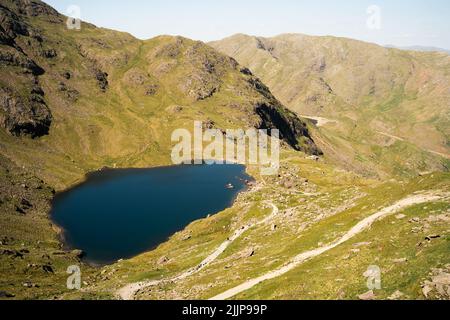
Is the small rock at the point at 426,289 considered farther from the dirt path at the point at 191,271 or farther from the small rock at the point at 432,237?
the dirt path at the point at 191,271

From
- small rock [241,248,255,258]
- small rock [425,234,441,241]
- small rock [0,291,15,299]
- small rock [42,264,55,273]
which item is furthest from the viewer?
small rock [42,264,55,273]

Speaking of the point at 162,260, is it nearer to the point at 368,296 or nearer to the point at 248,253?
the point at 248,253

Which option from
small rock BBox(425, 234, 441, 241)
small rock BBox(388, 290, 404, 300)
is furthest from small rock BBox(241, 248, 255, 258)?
small rock BBox(388, 290, 404, 300)

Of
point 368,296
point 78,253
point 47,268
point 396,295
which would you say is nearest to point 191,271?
point 47,268

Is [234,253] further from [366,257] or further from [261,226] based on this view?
[366,257]

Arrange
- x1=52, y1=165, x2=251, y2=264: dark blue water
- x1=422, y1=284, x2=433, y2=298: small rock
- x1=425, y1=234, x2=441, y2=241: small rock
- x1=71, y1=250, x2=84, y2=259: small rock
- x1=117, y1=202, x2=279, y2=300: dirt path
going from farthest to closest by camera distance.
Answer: x1=52, y1=165, x2=251, y2=264: dark blue water
x1=71, y1=250, x2=84, y2=259: small rock
x1=117, y1=202, x2=279, y2=300: dirt path
x1=425, y1=234, x2=441, y2=241: small rock
x1=422, y1=284, x2=433, y2=298: small rock

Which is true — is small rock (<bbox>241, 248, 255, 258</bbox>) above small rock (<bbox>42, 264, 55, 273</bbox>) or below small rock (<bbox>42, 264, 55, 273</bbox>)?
above

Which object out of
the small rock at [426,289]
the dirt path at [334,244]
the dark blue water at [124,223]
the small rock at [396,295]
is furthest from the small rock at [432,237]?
the dark blue water at [124,223]

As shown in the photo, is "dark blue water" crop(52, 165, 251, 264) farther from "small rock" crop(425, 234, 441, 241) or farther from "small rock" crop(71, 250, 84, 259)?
"small rock" crop(425, 234, 441, 241)
